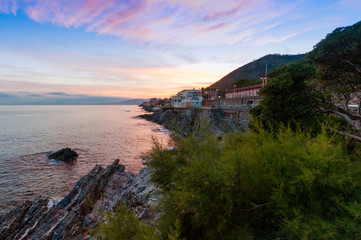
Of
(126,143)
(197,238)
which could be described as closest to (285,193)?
(197,238)

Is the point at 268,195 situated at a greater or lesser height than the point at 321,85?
lesser

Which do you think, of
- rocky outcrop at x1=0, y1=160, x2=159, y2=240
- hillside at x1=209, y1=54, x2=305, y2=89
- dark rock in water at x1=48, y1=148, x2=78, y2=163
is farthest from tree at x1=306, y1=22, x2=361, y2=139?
hillside at x1=209, y1=54, x2=305, y2=89

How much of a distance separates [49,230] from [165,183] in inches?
320

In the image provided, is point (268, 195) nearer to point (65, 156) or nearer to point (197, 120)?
point (65, 156)

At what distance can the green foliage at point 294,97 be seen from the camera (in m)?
11.6

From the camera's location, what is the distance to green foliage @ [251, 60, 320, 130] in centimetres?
1164

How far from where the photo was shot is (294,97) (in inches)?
471

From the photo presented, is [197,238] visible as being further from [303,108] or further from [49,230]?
[303,108]

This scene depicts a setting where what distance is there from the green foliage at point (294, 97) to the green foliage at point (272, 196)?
7.13 meters

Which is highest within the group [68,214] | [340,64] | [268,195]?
[340,64]

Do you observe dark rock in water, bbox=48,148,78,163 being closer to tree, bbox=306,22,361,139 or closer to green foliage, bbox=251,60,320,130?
green foliage, bbox=251,60,320,130

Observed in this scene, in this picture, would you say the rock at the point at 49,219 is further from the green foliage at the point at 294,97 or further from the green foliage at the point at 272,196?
the green foliage at the point at 294,97

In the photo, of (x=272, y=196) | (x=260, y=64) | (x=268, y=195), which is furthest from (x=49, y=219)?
(x=260, y=64)

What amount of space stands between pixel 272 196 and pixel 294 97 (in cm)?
1004
